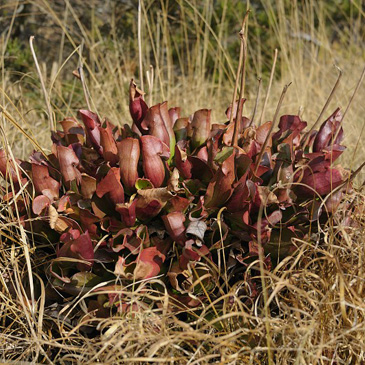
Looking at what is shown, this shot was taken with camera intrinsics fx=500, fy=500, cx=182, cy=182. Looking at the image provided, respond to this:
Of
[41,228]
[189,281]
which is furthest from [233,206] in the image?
[41,228]

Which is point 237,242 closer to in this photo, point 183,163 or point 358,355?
point 183,163

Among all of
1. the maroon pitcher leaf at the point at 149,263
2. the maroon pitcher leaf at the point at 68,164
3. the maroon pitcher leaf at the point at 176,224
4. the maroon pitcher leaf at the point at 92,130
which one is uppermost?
the maroon pitcher leaf at the point at 92,130

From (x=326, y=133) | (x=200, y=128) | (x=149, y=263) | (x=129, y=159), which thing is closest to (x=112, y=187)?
(x=129, y=159)

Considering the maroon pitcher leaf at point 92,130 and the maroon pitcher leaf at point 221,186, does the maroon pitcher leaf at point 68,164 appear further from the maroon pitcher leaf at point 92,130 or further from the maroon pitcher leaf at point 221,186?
the maroon pitcher leaf at point 221,186

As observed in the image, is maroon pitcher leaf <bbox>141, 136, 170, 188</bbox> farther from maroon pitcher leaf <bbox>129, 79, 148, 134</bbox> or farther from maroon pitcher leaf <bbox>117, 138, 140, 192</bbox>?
maroon pitcher leaf <bbox>129, 79, 148, 134</bbox>

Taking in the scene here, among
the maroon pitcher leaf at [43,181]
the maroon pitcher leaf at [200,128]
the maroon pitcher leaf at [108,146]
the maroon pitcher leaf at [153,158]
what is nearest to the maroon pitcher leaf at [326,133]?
the maroon pitcher leaf at [200,128]

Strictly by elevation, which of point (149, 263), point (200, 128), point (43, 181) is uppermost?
point (200, 128)

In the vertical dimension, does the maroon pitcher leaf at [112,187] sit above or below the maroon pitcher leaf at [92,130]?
below

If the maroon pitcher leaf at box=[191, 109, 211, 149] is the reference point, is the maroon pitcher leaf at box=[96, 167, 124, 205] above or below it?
below

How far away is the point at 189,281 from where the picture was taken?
117 cm

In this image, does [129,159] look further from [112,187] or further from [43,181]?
[43,181]

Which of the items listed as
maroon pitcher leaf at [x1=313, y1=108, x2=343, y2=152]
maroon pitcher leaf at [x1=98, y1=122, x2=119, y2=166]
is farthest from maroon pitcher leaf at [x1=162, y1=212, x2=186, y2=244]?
maroon pitcher leaf at [x1=313, y1=108, x2=343, y2=152]

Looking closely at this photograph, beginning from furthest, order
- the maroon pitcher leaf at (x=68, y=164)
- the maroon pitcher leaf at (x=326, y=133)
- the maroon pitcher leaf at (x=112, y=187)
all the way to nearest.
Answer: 1. the maroon pitcher leaf at (x=326, y=133)
2. the maroon pitcher leaf at (x=68, y=164)
3. the maroon pitcher leaf at (x=112, y=187)

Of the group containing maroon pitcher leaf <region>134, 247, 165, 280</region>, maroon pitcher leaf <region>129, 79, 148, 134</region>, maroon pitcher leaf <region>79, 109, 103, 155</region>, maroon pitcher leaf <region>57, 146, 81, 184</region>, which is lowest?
maroon pitcher leaf <region>134, 247, 165, 280</region>
